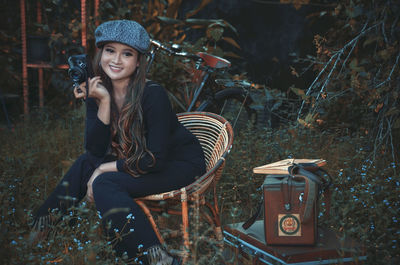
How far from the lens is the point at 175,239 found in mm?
3023

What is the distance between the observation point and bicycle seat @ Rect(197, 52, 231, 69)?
420 centimetres

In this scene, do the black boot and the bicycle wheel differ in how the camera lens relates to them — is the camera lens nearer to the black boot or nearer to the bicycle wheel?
the black boot

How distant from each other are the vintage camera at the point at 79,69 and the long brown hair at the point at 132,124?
0.26 feet

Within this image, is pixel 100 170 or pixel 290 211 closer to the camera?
pixel 290 211

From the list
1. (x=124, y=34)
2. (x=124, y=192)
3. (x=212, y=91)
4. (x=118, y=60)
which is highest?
(x=124, y=34)

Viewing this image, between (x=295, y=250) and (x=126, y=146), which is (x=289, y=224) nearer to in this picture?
(x=295, y=250)

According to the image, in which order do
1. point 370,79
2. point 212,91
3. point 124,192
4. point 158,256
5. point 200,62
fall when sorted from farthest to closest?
point 212,91
point 200,62
point 370,79
point 124,192
point 158,256

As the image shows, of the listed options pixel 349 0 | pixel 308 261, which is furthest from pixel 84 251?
pixel 349 0

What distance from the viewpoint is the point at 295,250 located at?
2.09 meters

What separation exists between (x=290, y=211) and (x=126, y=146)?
0.99 meters

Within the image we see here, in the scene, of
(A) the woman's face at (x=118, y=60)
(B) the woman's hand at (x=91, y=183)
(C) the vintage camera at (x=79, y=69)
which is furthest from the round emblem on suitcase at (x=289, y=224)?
(C) the vintage camera at (x=79, y=69)

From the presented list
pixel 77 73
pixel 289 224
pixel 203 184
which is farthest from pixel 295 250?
pixel 77 73

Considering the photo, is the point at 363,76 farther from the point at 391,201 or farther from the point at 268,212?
the point at 268,212

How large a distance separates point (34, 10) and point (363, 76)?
4.94 metres
